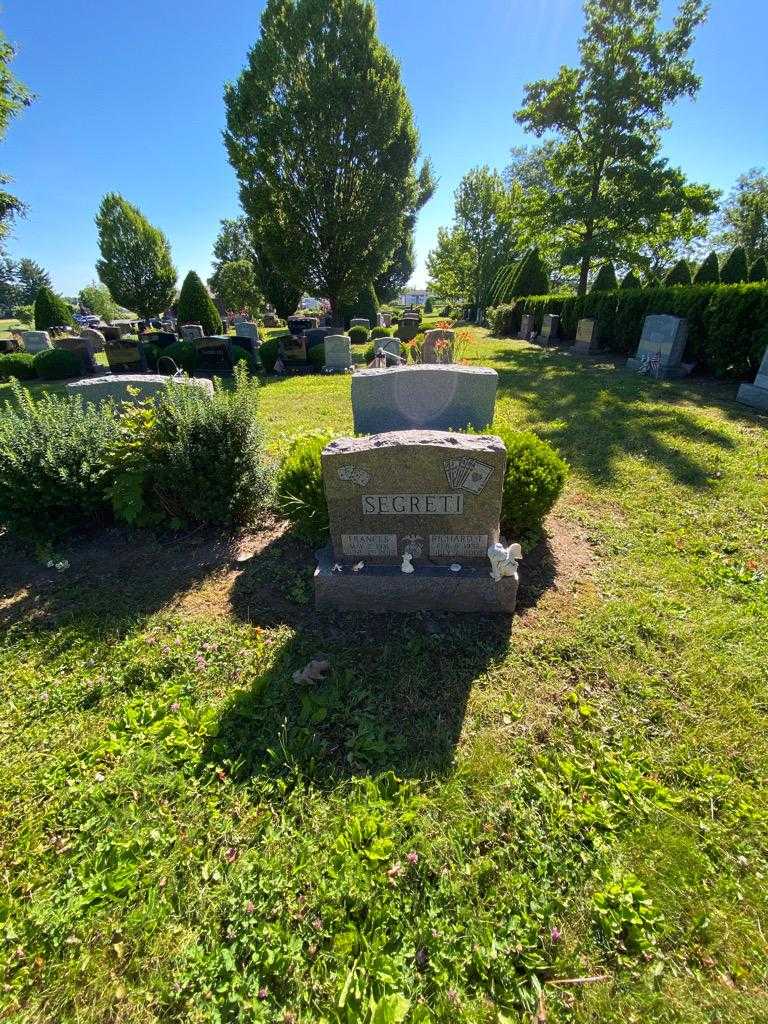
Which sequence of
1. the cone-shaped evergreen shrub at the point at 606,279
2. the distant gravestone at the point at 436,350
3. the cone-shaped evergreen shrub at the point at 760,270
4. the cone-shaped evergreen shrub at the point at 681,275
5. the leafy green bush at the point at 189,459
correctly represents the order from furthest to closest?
1. the cone-shaped evergreen shrub at the point at 606,279
2. the cone-shaped evergreen shrub at the point at 681,275
3. the cone-shaped evergreen shrub at the point at 760,270
4. the distant gravestone at the point at 436,350
5. the leafy green bush at the point at 189,459

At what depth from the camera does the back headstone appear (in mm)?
20266

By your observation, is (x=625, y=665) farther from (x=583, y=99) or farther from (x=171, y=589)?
(x=583, y=99)

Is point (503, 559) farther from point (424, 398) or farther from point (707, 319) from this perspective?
point (707, 319)

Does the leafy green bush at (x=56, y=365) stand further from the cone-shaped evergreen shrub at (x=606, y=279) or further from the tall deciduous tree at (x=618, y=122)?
the cone-shaped evergreen shrub at (x=606, y=279)

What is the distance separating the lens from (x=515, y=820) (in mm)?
1961

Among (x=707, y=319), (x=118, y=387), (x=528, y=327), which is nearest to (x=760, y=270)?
(x=528, y=327)

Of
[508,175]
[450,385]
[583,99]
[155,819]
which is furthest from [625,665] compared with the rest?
[508,175]

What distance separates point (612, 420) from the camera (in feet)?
24.3

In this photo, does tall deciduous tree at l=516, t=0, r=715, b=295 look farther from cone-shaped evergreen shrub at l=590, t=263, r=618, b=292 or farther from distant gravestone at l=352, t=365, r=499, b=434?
distant gravestone at l=352, t=365, r=499, b=434

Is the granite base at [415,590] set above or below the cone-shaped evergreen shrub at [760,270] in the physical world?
below

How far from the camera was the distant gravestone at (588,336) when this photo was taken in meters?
14.8

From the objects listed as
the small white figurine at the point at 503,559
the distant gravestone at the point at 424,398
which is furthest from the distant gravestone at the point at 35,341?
the small white figurine at the point at 503,559

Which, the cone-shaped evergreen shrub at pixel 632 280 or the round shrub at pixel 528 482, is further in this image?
the cone-shaped evergreen shrub at pixel 632 280

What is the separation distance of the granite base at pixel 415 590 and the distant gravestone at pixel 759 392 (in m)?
7.67
